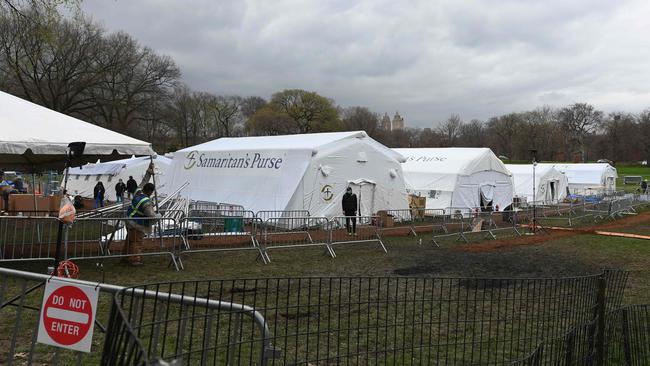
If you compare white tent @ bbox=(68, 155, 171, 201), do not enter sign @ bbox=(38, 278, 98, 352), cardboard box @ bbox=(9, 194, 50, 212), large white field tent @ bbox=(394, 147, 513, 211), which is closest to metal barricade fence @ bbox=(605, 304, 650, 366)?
do not enter sign @ bbox=(38, 278, 98, 352)

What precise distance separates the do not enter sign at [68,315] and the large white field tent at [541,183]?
37.5 metres

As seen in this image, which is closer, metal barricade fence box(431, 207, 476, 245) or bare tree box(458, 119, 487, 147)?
metal barricade fence box(431, 207, 476, 245)

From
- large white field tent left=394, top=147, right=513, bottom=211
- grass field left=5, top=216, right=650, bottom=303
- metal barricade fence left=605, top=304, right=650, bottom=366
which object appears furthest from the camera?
large white field tent left=394, top=147, right=513, bottom=211

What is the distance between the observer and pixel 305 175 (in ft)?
69.7

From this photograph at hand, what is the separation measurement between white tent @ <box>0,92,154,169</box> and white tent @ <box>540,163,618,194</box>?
42.3 m

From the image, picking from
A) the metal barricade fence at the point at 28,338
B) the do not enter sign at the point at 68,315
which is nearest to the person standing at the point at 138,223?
the metal barricade fence at the point at 28,338

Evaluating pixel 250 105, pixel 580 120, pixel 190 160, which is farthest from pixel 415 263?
pixel 580 120

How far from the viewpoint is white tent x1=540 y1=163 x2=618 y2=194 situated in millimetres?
45188

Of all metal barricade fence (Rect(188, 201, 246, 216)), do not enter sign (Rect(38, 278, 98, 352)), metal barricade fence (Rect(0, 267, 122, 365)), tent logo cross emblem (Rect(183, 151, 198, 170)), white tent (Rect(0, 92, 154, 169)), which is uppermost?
tent logo cross emblem (Rect(183, 151, 198, 170))

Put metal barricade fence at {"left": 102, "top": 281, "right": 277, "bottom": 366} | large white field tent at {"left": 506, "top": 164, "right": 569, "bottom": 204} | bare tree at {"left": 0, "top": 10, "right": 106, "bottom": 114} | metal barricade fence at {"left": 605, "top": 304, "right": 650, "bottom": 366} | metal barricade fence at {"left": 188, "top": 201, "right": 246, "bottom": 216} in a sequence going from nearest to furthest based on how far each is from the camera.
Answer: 1. metal barricade fence at {"left": 102, "top": 281, "right": 277, "bottom": 366}
2. metal barricade fence at {"left": 605, "top": 304, "right": 650, "bottom": 366}
3. metal barricade fence at {"left": 188, "top": 201, "right": 246, "bottom": 216}
4. large white field tent at {"left": 506, "top": 164, "right": 569, "bottom": 204}
5. bare tree at {"left": 0, "top": 10, "right": 106, "bottom": 114}

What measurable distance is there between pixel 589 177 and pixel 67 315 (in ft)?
166

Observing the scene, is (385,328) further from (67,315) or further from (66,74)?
(66,74)

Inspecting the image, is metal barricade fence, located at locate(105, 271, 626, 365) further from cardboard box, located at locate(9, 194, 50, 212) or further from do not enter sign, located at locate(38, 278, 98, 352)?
cardboard box, located at locate(9, 194, 50, 212)

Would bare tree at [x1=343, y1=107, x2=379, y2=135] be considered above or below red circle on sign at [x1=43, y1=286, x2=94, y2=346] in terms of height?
above
